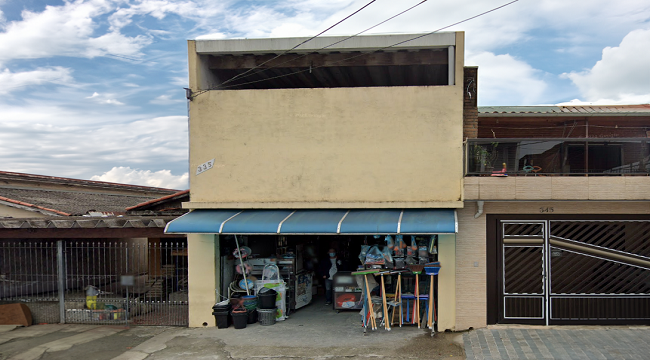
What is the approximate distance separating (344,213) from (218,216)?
2984 millimetres

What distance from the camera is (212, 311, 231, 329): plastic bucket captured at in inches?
450

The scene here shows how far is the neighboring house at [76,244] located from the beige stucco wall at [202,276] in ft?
1.31

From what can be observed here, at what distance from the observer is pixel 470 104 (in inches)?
471

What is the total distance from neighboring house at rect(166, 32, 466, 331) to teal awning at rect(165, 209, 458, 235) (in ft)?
0.09

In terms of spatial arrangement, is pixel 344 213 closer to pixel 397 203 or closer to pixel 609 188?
pixel 397 203

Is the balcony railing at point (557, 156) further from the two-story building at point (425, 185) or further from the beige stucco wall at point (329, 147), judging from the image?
the beige stucco wall at point (329, 147)

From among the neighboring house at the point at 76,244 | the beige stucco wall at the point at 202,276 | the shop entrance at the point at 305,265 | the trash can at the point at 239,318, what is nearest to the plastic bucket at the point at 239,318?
the trash can at the point at 239,318

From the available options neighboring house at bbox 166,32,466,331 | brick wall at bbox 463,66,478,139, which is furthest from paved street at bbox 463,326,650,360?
brick wall at bbox 463,66,478,139

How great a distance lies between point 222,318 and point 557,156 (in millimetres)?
8467

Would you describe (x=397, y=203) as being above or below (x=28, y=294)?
above

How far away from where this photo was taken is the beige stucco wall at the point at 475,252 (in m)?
10.7

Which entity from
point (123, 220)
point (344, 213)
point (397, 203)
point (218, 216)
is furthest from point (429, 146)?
point (123, 220)

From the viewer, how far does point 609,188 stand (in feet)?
33.6

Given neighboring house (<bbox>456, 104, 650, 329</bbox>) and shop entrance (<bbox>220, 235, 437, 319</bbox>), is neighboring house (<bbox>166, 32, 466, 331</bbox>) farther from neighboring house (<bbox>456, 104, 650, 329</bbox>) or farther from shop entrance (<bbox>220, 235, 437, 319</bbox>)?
neighboring house (<bbox>456, 104, 650, 329</bbox>)
